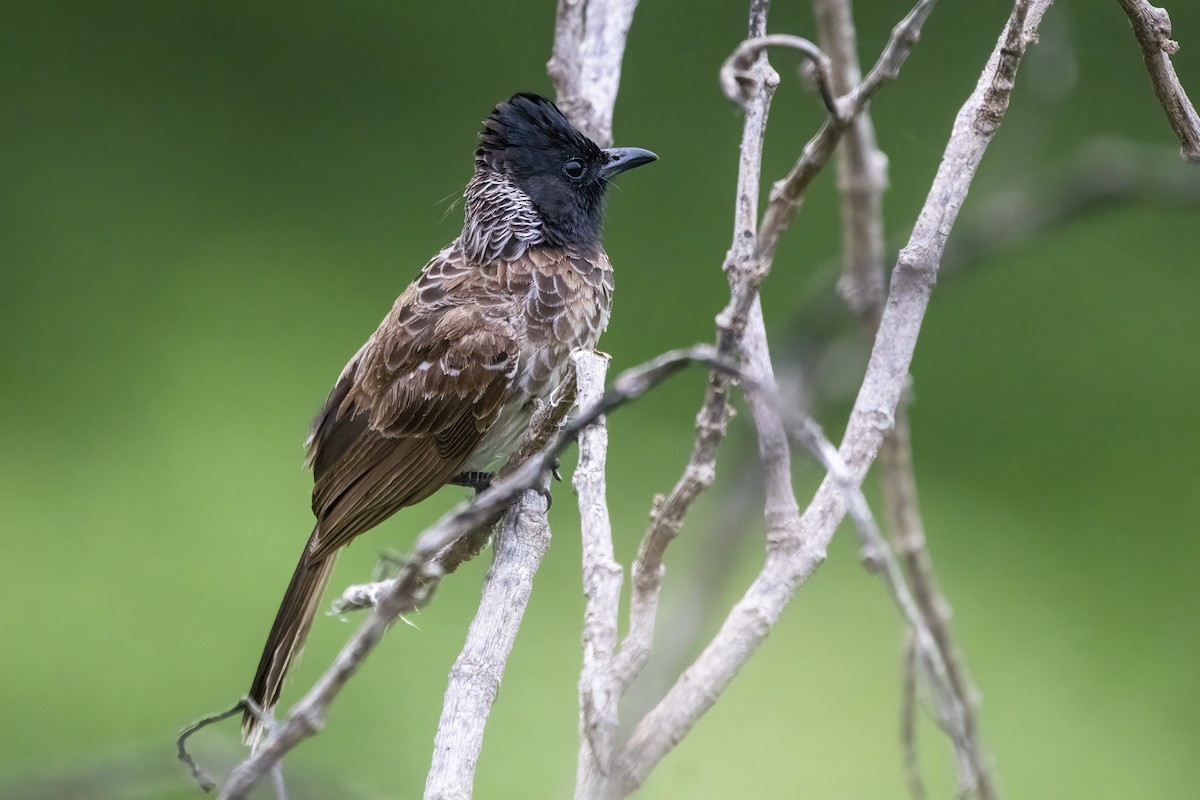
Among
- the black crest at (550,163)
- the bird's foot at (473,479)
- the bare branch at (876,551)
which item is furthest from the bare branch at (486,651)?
the black crest at (550,163)

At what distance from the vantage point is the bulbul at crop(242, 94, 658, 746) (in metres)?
1.93

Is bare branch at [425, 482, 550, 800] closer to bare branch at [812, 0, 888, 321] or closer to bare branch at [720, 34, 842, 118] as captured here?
bare branch at [720, 34, 842, 118]

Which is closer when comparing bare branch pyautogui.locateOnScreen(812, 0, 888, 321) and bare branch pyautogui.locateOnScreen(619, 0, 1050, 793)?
bare branch pyautogui.locateOnScreen(619, 0, 1050, 793)

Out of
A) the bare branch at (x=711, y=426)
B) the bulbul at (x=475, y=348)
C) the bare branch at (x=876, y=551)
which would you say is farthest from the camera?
the bulbul at (x=475, y=348)

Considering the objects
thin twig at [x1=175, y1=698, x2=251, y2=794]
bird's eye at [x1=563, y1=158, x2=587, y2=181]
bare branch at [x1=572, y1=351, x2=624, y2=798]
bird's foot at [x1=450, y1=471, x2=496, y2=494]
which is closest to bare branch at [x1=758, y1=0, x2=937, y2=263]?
bare branch at [x1=572, y1=351, x2=624, y2=798]

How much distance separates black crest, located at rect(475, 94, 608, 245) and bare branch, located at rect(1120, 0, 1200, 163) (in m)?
1.01

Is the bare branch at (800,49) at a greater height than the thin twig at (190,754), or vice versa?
the bare branch at (800,49)

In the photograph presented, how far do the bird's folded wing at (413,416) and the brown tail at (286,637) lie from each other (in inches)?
1.6

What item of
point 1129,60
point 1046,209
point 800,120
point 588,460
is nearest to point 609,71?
point 588,460

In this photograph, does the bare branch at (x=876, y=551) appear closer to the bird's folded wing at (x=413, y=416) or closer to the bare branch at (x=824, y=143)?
the bare branch at (x=824, y=143)

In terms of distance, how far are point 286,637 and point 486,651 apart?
62 cm

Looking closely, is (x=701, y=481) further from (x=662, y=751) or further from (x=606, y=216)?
(x=606, y=216)

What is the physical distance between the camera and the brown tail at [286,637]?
182 centimetres

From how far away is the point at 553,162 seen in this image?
208 cm
